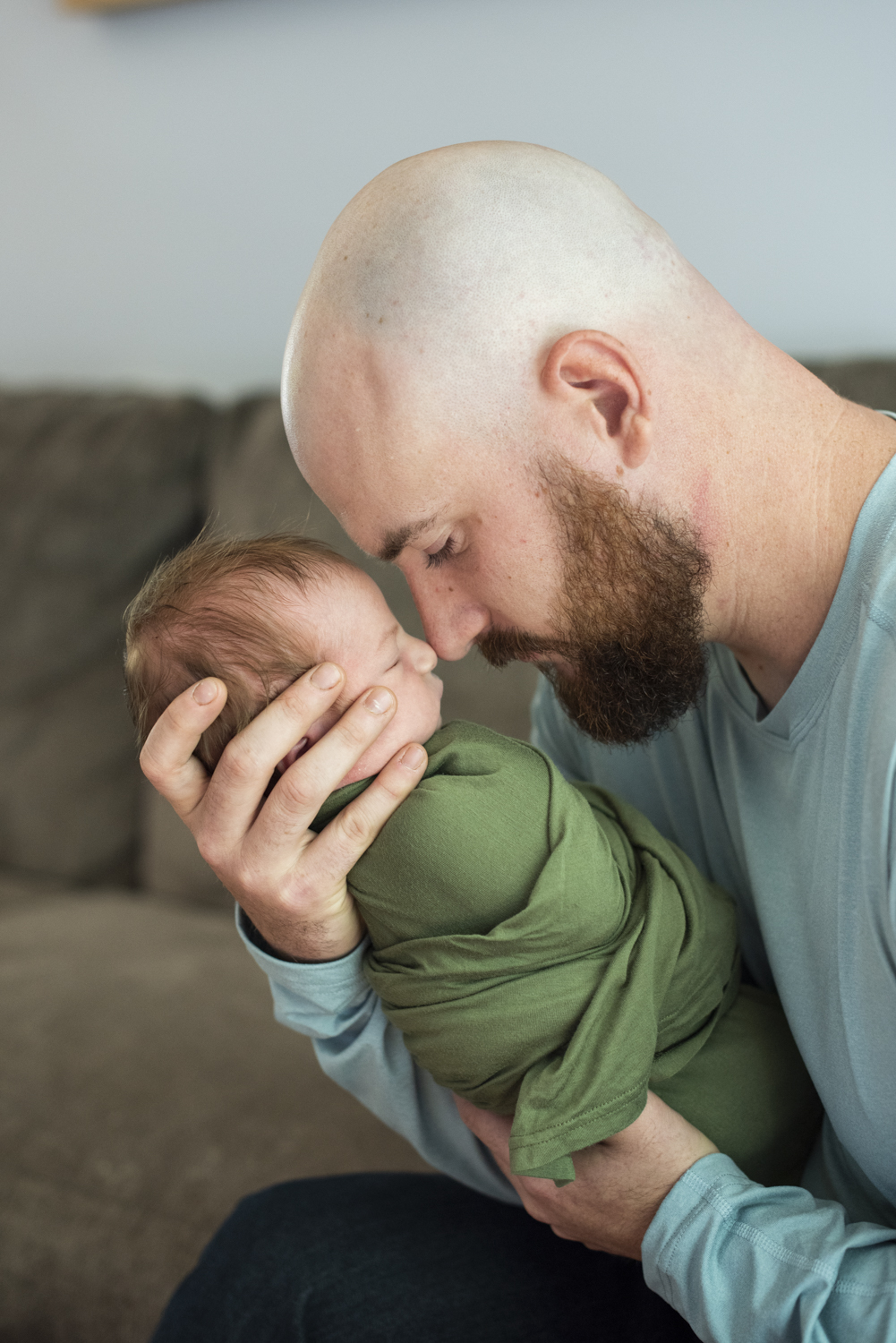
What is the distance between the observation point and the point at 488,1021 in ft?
2.77

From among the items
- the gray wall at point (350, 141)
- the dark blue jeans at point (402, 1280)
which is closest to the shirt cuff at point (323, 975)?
the dark blue jeans at point (402, 1280)

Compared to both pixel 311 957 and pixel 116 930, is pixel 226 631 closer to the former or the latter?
pixel 311 957

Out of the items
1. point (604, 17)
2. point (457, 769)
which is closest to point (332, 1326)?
point (457, 769)

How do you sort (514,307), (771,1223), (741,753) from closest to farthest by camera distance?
1. (771,1223)
2. (514,307)
3. (741,753)

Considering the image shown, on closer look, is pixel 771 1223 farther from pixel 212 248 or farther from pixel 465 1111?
pixel 212 248

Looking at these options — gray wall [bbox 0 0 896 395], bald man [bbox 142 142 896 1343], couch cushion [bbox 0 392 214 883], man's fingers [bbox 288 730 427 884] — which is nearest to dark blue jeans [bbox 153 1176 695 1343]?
bald man [bbox 142 142 896 1343]

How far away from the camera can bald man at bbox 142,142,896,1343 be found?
2.77ft

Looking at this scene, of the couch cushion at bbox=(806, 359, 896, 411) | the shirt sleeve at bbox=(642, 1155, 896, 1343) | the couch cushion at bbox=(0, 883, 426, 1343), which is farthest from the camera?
the couch cushion at bbox=(806, 359, 896, 411)

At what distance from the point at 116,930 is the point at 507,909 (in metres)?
1.10

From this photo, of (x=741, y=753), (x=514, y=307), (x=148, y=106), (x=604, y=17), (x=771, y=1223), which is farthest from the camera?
(x=148, y=106)

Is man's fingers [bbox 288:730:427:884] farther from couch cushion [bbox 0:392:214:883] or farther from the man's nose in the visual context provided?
couch cushion [bbox 0:392:214:883]

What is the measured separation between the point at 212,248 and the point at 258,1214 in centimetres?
181

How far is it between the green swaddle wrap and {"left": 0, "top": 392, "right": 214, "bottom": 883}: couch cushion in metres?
1.17

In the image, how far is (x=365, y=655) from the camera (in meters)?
0.95
